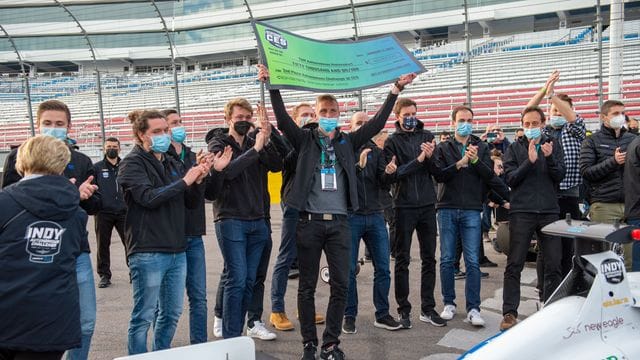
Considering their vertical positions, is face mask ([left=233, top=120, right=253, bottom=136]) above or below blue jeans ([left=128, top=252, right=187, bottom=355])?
above

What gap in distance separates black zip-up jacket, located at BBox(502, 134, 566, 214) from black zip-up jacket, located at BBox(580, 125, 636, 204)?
61 cm

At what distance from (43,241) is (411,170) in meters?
3.19

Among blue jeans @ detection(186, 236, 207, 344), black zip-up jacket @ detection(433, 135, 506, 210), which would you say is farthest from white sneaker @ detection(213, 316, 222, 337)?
black zip-up jacket @ detection(433, 135, 506, 210)

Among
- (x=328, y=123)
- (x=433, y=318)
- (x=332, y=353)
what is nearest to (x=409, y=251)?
(x=433, y=318)

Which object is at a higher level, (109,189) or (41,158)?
(41,158)

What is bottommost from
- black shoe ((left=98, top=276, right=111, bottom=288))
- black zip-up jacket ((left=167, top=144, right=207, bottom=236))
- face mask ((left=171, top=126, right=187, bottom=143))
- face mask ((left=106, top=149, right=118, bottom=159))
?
black shoe ((left=98, top=276, right=111, bottom=288))

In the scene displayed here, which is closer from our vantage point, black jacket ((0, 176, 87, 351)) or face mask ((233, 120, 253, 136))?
black jacket ((0, 176, 87, 351))

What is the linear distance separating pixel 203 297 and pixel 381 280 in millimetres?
1619

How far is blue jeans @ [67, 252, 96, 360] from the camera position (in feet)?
10.7

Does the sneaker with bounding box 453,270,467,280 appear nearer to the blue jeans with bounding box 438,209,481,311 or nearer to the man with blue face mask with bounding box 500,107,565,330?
the blue jeans with bounding box 438,209,481,311

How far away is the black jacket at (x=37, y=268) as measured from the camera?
2426mm

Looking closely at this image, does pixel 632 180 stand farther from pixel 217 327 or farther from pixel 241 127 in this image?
pixel 217 327

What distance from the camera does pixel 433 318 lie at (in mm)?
4812

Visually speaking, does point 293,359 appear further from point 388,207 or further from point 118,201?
point 118,201
